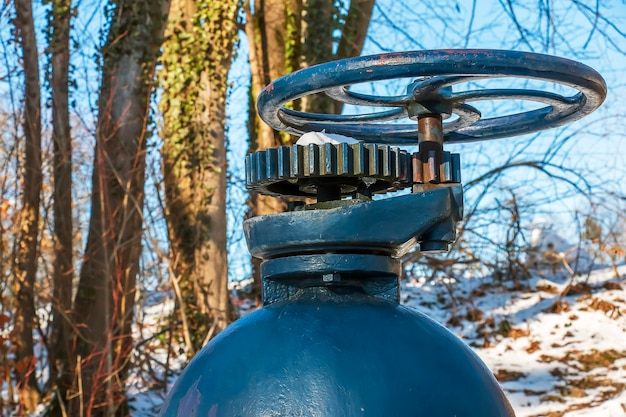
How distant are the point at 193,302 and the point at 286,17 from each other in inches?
95.0

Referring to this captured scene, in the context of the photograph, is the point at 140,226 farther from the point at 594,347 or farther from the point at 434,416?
the point at 434,416

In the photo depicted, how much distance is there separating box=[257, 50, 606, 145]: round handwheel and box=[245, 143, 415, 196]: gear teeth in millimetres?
78

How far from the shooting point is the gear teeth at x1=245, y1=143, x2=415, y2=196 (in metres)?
0.96

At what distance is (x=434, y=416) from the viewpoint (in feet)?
2.82

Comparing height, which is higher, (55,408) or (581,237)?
(581,237)

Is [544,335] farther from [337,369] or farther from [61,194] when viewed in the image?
[337,369]

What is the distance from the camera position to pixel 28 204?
5664 mm

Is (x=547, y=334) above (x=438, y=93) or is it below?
below

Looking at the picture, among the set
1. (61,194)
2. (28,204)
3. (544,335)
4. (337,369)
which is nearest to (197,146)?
(61,194)

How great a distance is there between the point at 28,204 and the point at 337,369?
523 cm

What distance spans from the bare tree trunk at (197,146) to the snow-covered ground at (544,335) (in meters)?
0.54

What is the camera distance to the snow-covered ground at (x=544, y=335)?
18.2 feet

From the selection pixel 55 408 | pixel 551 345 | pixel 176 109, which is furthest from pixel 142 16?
pixel 551 345

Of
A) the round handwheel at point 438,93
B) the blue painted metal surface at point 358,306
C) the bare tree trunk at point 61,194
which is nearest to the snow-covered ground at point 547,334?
the bare tree trunk at point 61,194
